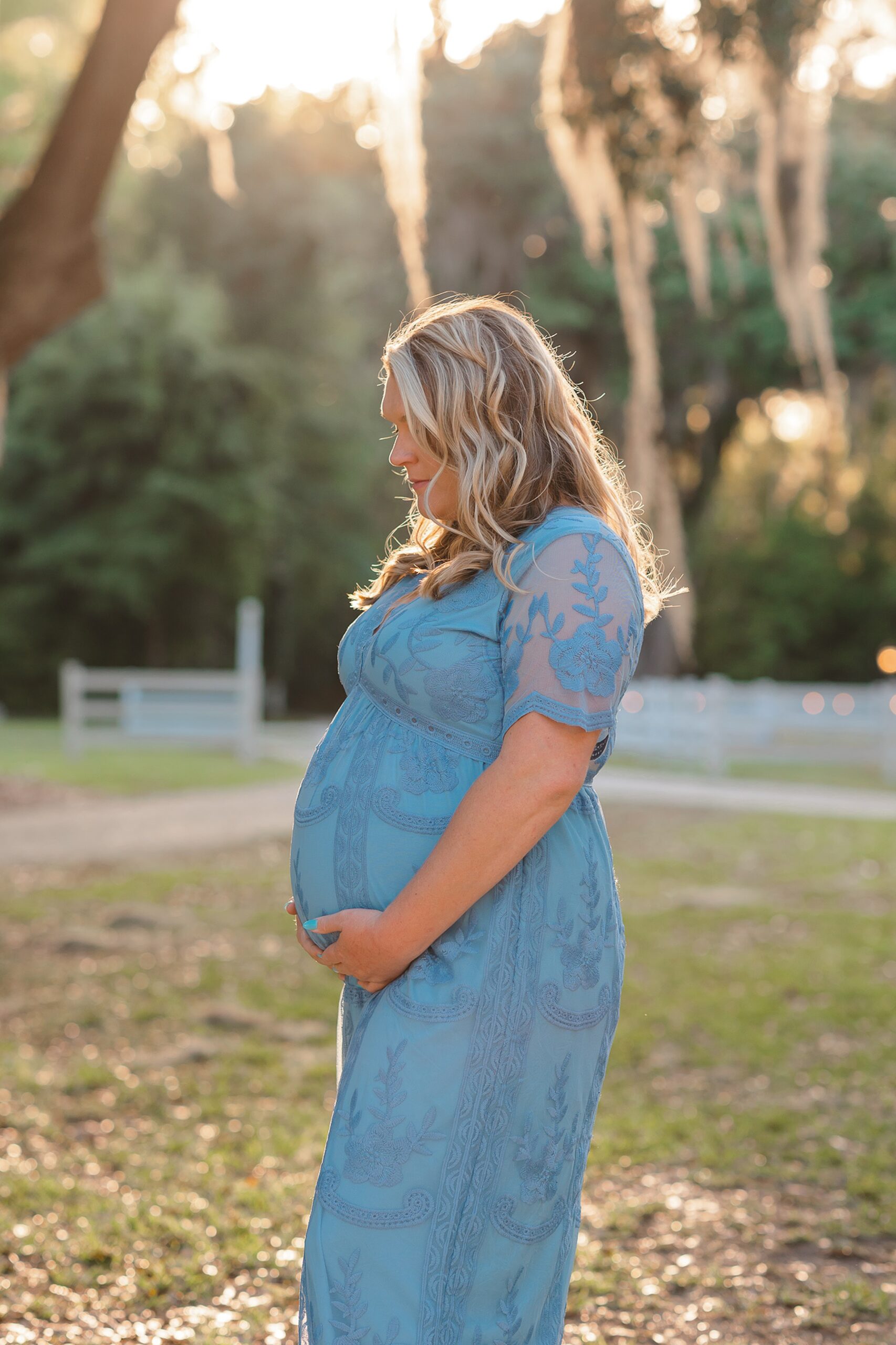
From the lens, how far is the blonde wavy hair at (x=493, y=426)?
175 centimetres

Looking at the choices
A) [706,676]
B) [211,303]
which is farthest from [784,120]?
[706,676]

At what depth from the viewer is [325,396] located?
27734mm

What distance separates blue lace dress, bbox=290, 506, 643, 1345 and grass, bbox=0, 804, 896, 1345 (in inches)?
45.8

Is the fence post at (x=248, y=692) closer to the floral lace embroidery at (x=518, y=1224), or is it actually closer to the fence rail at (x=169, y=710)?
the fence rail at (x=169, y=710)

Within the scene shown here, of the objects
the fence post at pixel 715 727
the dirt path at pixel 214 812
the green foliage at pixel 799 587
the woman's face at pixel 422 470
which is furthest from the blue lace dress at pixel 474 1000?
the green foliage at pixel 799 587

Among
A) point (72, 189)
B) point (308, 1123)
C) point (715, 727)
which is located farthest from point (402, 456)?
point (715, 727)

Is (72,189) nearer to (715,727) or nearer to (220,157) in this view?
(220,157)

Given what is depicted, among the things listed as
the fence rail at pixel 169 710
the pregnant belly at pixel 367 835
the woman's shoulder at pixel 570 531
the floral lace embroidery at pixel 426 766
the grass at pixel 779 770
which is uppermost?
the woman's shoulder at pixel 570 531

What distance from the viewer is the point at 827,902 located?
7.68 meters

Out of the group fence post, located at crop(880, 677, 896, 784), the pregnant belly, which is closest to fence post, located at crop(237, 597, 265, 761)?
fence post, located at crop(880, 677, 896, 784)

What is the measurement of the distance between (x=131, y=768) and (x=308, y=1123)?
10.7 meters

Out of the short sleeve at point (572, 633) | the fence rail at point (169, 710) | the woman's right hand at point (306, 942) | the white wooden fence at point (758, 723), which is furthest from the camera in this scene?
the white wooden fence at point (758, 723)

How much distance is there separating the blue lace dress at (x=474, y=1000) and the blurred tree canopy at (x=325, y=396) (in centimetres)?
1537

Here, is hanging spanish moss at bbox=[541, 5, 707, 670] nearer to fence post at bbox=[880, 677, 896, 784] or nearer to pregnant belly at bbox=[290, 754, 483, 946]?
pregnant belly at bbox=[290, 754, 483, 946]
